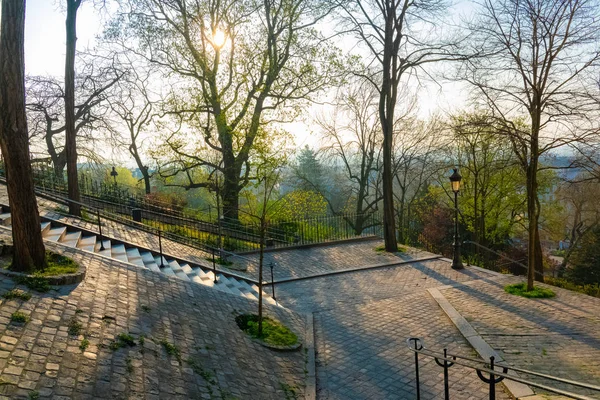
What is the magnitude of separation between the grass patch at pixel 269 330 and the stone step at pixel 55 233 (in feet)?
16.7

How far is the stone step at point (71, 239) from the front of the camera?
9289 millimetres

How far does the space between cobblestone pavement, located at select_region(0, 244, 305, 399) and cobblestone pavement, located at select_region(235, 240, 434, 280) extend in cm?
567

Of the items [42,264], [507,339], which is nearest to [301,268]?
[507,339]

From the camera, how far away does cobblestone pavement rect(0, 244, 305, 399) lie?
402 cm

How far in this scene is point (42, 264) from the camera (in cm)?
658

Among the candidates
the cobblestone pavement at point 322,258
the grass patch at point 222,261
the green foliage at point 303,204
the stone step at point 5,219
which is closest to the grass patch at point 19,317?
the stone step at point 5,219

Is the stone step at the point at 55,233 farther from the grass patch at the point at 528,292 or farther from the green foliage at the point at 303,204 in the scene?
the green foliage at the point at 303,204

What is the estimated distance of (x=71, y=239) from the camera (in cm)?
971

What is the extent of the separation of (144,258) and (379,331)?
19.7 feet

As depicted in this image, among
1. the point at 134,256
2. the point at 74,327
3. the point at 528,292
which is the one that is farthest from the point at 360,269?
the point at 74,327

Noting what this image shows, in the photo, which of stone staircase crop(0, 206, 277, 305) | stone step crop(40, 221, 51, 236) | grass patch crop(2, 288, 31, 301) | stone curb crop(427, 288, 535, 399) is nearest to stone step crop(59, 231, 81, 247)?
stone staircase crop(0, 206, 277, 305)

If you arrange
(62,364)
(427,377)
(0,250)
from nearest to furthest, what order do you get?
(62,364)
(427,377)
(0,250)

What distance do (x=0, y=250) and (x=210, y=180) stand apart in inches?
500

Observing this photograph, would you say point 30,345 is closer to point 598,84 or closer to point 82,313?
point 82,313
